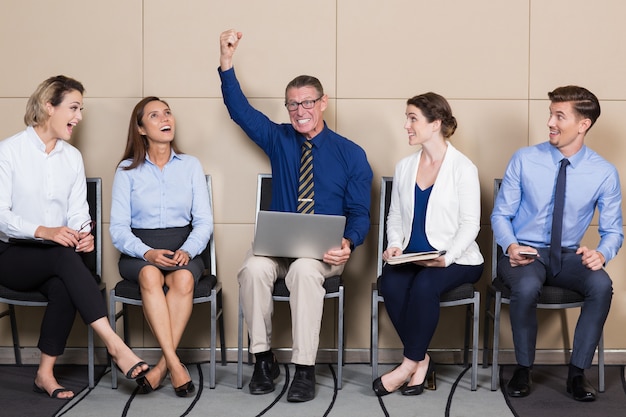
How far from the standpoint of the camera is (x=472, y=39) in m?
4.09

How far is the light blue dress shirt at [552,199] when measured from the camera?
3703 millimetres

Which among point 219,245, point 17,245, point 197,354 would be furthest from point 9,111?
point 197,354

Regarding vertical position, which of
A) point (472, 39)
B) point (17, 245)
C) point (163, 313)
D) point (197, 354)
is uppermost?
point (472, 39)

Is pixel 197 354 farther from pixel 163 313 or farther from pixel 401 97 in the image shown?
pixel 401 97

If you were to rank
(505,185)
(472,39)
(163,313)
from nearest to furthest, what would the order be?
(163,313) → (505,185) → (472,39)

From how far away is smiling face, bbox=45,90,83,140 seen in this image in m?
3.71

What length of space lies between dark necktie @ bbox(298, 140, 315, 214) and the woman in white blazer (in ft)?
1.34

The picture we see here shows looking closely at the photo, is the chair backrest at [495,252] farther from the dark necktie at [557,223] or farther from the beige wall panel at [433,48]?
the beige wall panel at [433,48]

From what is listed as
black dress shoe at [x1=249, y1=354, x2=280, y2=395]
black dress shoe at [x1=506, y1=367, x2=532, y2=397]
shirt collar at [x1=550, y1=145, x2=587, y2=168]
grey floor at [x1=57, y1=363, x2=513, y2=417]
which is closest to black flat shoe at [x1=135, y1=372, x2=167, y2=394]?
grey floor at [x1=57, y1=363, x2=513, y2=417]

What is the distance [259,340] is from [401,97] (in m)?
1.48

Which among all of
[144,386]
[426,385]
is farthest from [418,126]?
[144,386]

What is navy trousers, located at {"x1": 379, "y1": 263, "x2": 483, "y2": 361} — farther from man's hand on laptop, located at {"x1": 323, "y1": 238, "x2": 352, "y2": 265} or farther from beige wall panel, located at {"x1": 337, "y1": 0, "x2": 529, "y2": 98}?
beige wall panel, located at {"x1": 337, "y1": 0, "x2": 529, "y2": 98}

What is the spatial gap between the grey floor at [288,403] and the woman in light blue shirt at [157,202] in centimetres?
24

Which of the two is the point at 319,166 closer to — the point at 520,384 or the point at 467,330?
the point at 467,330
